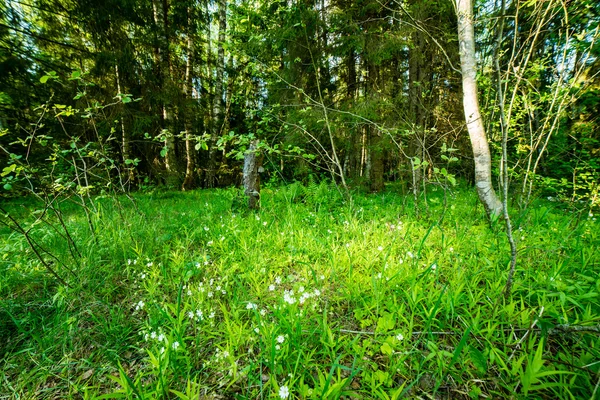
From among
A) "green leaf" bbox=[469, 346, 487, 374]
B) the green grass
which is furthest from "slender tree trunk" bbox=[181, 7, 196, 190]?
"green leaf" bbox=[469, 346, 487, 374]

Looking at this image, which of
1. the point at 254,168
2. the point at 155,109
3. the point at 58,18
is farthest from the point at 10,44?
the point at 254,168

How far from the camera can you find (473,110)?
3.06 m

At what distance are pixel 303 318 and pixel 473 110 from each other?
334 cm

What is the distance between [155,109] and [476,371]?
9.67 m

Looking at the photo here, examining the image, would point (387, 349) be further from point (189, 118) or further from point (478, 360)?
point (189, 118)

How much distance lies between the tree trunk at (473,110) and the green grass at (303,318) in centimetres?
44

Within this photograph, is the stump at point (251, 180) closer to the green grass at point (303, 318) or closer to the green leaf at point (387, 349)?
the green grass at point (303, 318)

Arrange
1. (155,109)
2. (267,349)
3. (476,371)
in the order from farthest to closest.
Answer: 1. (155,109)
2. (267,349)
3. (476,371)

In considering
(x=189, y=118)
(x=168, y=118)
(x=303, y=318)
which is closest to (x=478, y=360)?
(x=303, y=318)

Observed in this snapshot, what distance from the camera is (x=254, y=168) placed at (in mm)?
4309

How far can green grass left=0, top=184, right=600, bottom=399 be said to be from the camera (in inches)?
53.6

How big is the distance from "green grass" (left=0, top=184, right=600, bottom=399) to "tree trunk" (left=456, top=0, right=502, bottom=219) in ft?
1.45

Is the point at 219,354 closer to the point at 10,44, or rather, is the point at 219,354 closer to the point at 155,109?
the point at 10,44

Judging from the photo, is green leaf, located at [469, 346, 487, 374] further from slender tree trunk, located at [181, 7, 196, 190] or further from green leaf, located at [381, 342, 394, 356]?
slender tree trunk, located at [181, 7, 196, 190]
